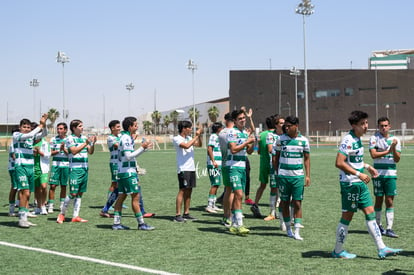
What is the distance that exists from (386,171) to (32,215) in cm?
730

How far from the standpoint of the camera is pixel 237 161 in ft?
29.6

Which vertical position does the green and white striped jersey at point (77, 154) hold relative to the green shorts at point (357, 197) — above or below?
above

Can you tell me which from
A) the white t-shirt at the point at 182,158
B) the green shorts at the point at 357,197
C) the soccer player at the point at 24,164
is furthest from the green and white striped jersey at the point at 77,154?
the green shorts at the point at 357,197

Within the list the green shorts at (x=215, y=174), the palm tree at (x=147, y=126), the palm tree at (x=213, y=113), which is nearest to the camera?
the green shorts at (x=215, y=174)

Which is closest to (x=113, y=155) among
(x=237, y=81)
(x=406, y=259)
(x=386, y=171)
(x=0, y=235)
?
(x=0, y=235)

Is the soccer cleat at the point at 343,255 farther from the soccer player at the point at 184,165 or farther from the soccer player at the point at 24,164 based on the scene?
the soccer player at the point at 24,164

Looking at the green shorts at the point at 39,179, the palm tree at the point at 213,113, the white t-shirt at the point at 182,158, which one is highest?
the palm tree at the point at 213,113

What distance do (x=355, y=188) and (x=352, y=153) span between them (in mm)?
466

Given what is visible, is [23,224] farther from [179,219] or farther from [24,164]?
[179,219]

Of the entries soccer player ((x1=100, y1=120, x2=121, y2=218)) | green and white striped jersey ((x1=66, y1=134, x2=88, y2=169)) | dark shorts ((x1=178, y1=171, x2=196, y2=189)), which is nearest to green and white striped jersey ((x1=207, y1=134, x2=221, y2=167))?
dark shorts ((x1=178, y1=171, x2=196, y2=189))

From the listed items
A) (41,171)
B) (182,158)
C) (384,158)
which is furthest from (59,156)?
(384,158)

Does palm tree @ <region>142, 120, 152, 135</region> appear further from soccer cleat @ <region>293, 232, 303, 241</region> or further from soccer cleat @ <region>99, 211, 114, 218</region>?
soccer cleat @ <region>293, 232, 303, 241</region>

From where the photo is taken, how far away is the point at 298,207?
27.7ft

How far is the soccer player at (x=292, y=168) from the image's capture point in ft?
27.3
